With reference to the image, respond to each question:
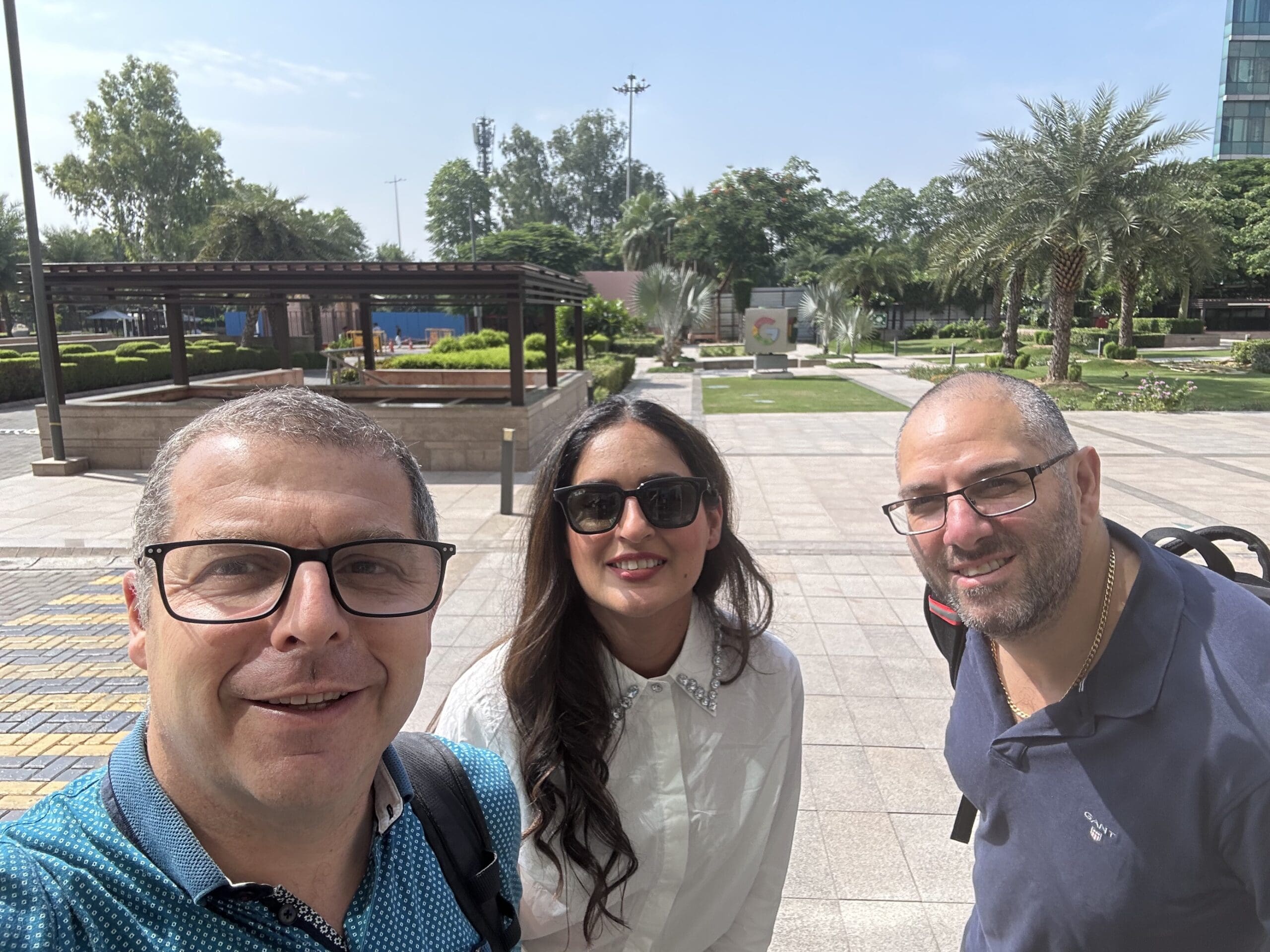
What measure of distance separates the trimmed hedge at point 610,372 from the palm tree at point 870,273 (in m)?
22.4

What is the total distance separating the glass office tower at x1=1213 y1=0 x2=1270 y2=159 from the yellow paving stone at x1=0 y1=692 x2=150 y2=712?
7925 cm

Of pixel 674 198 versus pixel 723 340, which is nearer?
pixel 723 340

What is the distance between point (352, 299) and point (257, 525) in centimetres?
1279

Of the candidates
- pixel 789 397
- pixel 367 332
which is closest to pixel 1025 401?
pixel 367 332

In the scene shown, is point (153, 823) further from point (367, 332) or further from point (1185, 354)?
point (1185, 354)

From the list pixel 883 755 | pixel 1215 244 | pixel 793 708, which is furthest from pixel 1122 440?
pixel 793 708

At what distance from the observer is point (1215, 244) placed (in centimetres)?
1970

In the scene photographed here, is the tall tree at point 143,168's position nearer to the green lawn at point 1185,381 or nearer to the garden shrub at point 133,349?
the garden shrub at point 133,349

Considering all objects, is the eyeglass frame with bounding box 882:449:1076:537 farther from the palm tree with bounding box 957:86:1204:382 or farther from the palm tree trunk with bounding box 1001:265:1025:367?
the palm tree trunk with bounding box 1001:265:1025:367

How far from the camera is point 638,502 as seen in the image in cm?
181

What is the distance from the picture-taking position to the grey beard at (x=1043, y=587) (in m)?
1.69

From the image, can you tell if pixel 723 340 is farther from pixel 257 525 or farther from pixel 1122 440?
pixel 257 525

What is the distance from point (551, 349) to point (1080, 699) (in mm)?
13955

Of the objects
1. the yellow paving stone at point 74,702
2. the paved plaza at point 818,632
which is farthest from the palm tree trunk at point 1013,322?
the yellow paving stone at point 74,702
